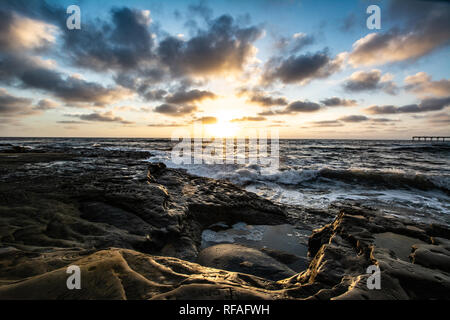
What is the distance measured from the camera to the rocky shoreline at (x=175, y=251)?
1639mm

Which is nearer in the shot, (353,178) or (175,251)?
(175,251)

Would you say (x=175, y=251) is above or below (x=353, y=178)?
below

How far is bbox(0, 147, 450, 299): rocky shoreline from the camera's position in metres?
1.64

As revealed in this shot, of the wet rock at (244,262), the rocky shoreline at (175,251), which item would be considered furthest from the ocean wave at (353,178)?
the wet rock at (244,262)

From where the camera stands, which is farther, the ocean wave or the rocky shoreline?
the ocean wave

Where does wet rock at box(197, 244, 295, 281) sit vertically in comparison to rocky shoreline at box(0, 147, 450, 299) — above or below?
below

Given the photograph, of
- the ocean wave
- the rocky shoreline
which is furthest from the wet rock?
the ocean wave

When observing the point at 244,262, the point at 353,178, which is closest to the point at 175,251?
the point at 244,262

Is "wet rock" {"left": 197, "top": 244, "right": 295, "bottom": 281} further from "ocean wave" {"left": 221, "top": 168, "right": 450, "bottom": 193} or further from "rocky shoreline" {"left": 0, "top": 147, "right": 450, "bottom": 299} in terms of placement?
"ocean wave" {"left": 221, "top": 168, "right": 450, "bottom": 193}

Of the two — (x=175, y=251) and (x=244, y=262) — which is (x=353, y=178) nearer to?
(x=244, y=262)

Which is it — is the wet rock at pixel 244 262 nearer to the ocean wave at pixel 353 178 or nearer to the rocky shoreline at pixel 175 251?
the rocky shoreline at pixel 175 251

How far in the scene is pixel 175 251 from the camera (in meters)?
3.37

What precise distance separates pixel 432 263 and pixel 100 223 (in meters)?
4.75
